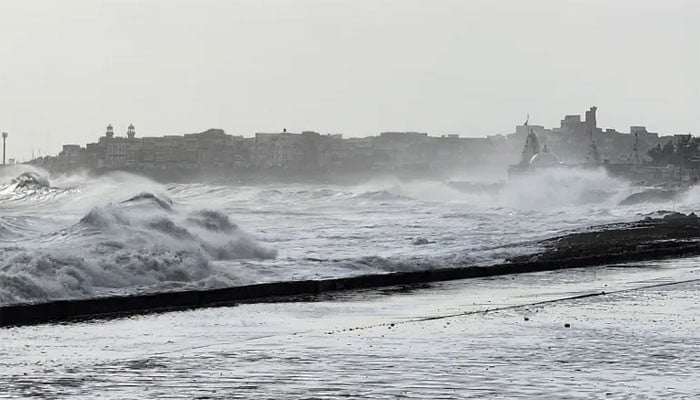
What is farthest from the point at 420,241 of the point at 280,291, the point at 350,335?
the point at 350,335

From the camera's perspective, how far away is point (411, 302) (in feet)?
45.4

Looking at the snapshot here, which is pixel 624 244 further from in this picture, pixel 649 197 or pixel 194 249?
pixel 649 197

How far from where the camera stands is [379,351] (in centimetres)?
938

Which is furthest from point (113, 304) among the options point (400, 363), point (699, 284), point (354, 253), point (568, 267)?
point (354, 253)

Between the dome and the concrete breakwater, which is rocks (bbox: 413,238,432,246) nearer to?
the concrete breakwater

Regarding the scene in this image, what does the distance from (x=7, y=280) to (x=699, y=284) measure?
26.6ft

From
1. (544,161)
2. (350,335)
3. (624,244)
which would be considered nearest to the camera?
(350,335)

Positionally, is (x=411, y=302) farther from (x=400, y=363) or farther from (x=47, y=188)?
(x=47, y=188)

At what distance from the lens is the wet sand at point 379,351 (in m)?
7.60

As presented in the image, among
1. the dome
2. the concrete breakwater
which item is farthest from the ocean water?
the dome

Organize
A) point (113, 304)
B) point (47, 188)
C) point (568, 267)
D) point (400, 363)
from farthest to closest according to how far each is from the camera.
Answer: point (47, 188) < point (568, 267) < point (113, 304) < point (400, 363)

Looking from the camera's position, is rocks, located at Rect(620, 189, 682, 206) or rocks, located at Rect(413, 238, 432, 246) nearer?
rocks, located at Rect(413, 238, 432, 246)

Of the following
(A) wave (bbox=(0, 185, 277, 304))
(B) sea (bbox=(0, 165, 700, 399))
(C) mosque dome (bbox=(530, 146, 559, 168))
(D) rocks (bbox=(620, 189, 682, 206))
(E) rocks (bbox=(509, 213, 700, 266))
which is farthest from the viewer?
(C) mosque dome (bbox=(530, 146, 559, 168))

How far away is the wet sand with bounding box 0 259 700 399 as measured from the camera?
7.60m
